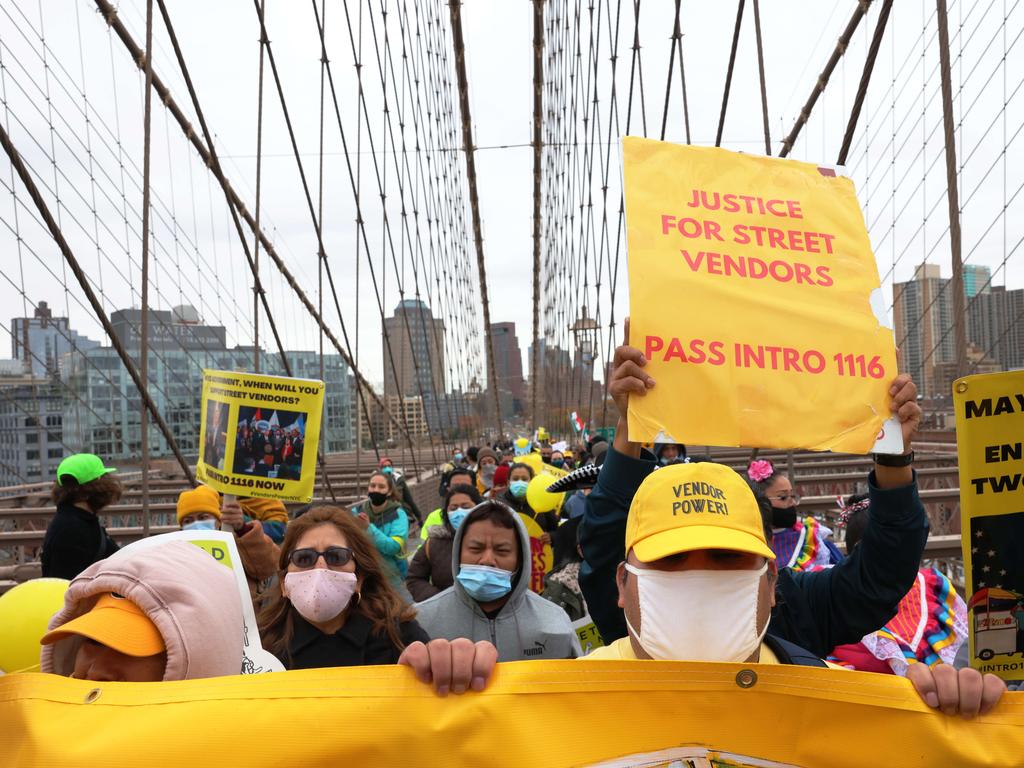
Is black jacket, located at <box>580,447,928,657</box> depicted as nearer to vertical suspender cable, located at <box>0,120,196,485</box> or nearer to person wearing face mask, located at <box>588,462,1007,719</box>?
person wearing face mask, located at <box>588,462,1007,719</box>

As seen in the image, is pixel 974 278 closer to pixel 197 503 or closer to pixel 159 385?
pixel 197 503

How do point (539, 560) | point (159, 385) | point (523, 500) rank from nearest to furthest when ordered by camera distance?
point (539, 560) < point (523, 500) < point (159, 385)

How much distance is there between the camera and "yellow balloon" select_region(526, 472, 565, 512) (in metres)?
5.30

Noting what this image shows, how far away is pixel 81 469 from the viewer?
3676 millimetres

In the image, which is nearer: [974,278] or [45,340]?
[974,278]

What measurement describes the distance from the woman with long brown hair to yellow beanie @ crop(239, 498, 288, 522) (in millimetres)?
2157

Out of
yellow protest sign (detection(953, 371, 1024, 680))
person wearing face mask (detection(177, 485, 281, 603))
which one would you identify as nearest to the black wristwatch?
yellow protest sign (detection(953, 371, 1024, 680))

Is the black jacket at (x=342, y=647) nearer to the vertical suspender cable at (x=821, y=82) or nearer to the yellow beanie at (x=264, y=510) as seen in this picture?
the yellow beanie at (x=264, y=510)

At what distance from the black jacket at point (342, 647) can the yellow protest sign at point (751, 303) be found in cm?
93

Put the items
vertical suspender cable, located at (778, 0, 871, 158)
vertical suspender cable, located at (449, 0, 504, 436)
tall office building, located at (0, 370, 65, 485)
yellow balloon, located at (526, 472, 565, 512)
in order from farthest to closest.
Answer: vertical suspender cable, located at (449, 0, 504, 436), tall office building, located at (0, 370, 65, 485), vertical suspender cable, located at (778, 0, 871, 158), yellow balloon, located at (526, 472, 565, 512)

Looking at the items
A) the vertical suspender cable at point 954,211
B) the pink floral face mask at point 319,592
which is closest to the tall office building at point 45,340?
the pink floral face mask at point 319,592

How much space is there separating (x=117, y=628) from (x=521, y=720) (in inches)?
23.5

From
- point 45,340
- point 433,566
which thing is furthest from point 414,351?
point 433,566

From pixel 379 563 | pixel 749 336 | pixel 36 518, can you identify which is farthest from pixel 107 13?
pixel 749 336
